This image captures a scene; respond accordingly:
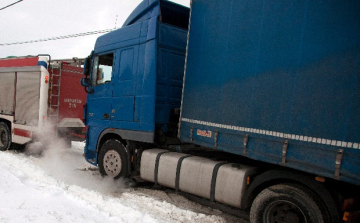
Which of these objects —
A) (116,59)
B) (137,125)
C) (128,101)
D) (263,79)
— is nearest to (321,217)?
(263,79)

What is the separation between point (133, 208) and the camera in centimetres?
454

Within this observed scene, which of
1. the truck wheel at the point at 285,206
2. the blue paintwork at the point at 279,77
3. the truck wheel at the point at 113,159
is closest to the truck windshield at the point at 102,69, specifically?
the truck wheel at the point at 113,159

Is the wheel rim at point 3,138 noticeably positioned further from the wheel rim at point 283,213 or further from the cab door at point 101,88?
the wheel rim at point 283,213

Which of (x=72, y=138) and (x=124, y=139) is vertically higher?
(x=124, y=139)

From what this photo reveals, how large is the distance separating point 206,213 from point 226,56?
8.51ft

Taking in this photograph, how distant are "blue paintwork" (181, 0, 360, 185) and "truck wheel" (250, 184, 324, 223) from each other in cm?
40

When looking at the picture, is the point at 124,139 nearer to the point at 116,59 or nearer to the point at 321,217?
the point at 116,59

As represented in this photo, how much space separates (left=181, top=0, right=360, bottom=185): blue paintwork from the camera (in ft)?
9.25

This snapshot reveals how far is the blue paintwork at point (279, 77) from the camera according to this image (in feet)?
9.25

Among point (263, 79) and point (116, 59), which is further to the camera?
point (116, 59)

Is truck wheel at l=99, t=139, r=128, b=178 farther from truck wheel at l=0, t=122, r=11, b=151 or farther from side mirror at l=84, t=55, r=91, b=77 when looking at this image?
truck wheel at l=0, t=122, r=11, b=151

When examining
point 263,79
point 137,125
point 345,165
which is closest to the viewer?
point 345,165

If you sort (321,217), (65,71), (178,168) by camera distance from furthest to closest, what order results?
(65,71), (178,168), (321,217)

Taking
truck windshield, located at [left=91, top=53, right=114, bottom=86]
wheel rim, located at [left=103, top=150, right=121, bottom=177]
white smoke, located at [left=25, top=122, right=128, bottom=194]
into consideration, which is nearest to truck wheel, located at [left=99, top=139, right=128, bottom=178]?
wheel rim, located at [left=103, top=150, right=121, bottom=177]
